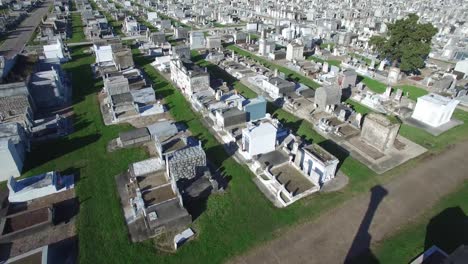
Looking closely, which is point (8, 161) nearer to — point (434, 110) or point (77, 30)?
point (434, 110)

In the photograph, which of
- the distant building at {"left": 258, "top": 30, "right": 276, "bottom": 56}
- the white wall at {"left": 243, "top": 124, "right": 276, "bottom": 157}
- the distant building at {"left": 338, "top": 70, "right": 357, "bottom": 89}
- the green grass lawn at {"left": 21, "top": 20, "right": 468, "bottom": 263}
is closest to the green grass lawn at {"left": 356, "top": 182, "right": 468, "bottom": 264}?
the green grass lawn at {"left": 21, "top": 20, "right": 468, "bottom": 263}

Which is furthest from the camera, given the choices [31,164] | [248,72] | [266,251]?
[248,72]

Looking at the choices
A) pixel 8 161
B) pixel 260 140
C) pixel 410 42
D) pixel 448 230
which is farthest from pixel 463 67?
pixel 8 161

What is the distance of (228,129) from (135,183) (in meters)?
12.1

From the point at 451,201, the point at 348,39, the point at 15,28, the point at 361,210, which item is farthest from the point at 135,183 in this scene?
the point at 15,28

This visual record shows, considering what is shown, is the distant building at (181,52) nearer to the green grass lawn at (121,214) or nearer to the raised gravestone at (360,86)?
the green grass lawn at (121,214)

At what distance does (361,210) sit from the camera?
71.9 feet

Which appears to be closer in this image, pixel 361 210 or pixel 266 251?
pixel 266 251

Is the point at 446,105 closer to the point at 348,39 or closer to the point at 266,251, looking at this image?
the point at 266,251

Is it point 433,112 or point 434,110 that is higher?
point 434,110

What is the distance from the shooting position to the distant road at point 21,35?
62.8 metres

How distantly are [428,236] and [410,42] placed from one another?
118 feet

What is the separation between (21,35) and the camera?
75562 millimetres

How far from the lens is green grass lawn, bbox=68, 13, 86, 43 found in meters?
70.6
